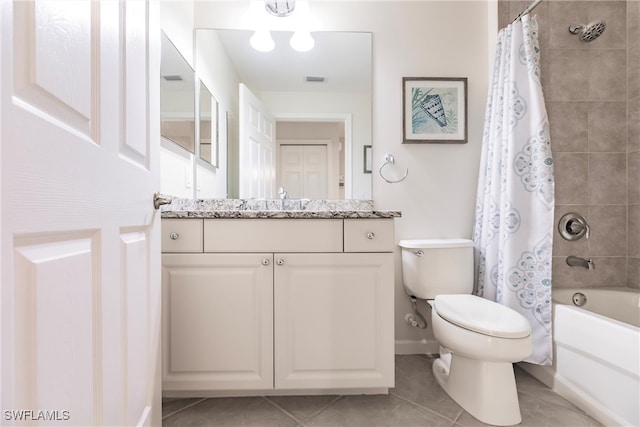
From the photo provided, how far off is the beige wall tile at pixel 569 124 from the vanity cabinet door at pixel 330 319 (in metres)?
1.44

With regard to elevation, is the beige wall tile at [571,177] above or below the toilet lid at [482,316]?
above

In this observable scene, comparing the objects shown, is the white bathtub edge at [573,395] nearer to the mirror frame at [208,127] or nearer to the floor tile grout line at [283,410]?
the floor tile grout line at [283,410]

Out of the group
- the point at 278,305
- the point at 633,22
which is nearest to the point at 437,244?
the point at 278,305

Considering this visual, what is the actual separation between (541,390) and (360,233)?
47.1 inches

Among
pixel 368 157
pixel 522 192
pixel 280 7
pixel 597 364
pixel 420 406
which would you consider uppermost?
pixel 280 7

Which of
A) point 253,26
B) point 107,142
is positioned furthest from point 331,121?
point 107,142

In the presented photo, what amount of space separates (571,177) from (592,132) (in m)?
0.30

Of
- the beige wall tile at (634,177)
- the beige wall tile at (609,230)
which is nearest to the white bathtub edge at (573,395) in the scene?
the beige wall tile at (609,230)

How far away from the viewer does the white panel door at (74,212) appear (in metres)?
0.40

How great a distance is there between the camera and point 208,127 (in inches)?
69.4

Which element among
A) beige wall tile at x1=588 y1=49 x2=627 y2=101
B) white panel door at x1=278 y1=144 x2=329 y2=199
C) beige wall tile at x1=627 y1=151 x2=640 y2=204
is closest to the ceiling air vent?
white panel door at x1=278 y1=144 x2=329 y2=199

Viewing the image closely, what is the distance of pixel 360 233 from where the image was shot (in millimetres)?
1270

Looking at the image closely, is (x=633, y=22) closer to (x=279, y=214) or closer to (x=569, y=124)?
(x=569, y=124)

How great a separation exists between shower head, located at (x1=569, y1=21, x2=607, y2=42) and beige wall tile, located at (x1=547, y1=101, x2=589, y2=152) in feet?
1.23
